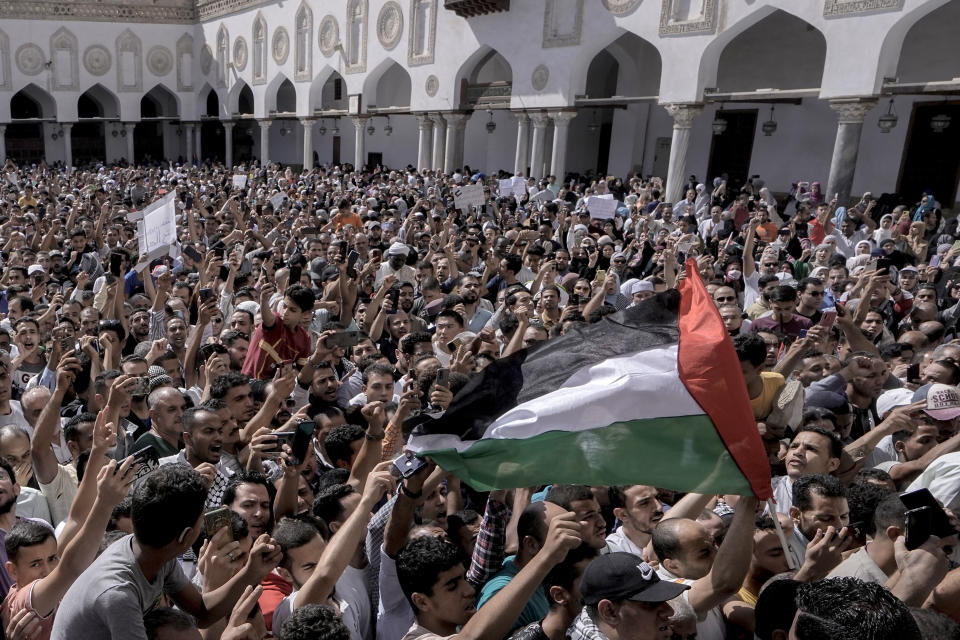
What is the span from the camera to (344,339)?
5.24 metres

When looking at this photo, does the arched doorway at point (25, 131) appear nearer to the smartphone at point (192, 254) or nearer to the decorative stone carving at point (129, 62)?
the decorative stone carving at point (129, 62)

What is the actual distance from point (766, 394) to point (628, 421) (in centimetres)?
198

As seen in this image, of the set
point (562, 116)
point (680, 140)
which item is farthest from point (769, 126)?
point (562, 116)

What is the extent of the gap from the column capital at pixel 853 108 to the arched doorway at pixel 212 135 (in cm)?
2982

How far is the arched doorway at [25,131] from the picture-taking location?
1356 inches

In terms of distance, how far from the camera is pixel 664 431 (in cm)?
256

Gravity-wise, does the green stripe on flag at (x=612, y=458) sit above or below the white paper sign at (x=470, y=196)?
below

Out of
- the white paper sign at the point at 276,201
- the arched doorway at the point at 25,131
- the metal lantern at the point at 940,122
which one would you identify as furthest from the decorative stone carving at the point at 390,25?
the arched doorway at the point at 25,131

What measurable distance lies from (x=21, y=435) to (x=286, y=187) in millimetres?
15553

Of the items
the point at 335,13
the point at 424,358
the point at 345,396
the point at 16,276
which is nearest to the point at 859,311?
the point at 424,358

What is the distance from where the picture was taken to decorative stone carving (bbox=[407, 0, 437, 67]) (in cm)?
2148

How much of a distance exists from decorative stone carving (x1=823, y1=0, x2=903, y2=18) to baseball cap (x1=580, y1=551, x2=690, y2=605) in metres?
13.3

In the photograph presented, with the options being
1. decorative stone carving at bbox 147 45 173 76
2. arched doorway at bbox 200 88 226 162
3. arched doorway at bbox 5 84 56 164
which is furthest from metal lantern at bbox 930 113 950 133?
arched doorway at bbox 5 84 56 164

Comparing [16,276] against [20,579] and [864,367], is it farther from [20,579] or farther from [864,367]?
[864,367]
